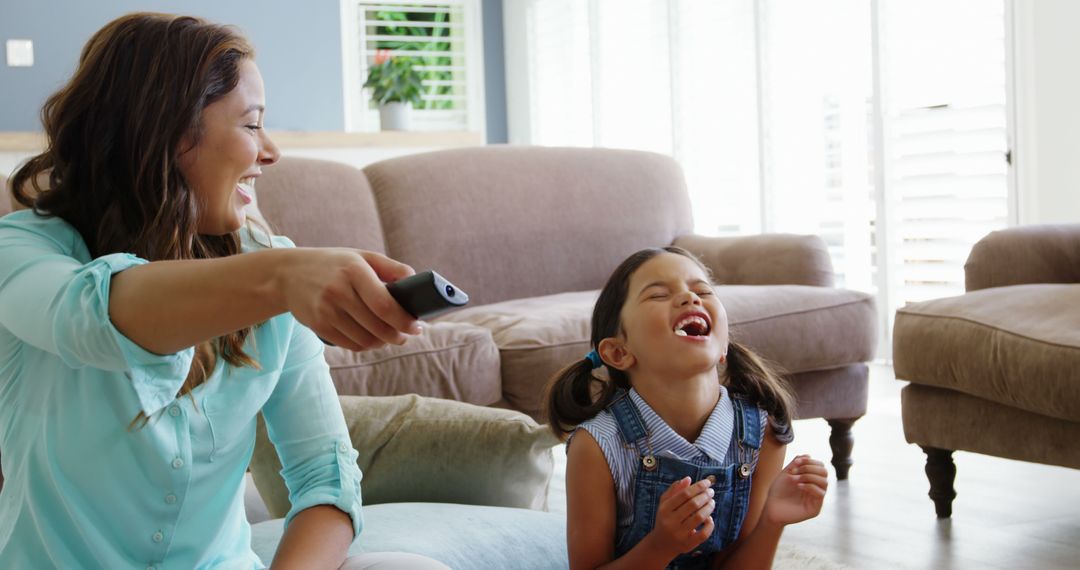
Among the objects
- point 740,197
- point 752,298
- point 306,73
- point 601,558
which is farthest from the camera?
point 306,73

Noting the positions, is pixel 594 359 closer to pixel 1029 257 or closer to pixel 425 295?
pixel 425 295

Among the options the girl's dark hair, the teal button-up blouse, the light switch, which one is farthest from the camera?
the light switch

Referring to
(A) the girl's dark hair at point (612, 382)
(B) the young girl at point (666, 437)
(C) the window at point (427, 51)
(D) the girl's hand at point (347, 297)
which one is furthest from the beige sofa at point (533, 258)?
(C) the window at point (427, 51)

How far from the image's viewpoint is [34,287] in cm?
81

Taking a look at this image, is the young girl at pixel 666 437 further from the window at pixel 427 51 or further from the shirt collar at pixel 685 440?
the window at pixel 427 51

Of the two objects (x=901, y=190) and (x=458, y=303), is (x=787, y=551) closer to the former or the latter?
(x=458, y=303)

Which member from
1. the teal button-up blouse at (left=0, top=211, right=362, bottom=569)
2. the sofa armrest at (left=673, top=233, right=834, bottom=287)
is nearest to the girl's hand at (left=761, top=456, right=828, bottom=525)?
the teal button-up blouse at (left=0, top=211, right=362, bottom=569)

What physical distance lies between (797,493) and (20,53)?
201 inches

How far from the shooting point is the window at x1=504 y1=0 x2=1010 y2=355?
4199mm

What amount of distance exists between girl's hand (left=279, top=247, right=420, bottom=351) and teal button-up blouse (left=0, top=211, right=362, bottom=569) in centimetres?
16

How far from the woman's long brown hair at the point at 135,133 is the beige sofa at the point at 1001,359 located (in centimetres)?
163

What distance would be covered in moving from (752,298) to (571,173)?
0.96 metres

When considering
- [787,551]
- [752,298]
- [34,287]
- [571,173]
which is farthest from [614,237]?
[34,287]

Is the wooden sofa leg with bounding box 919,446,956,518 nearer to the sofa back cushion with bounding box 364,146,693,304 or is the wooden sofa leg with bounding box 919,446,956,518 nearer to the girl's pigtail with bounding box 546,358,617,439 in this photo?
the girl's pigtail with bounding box 546,358,617,439
